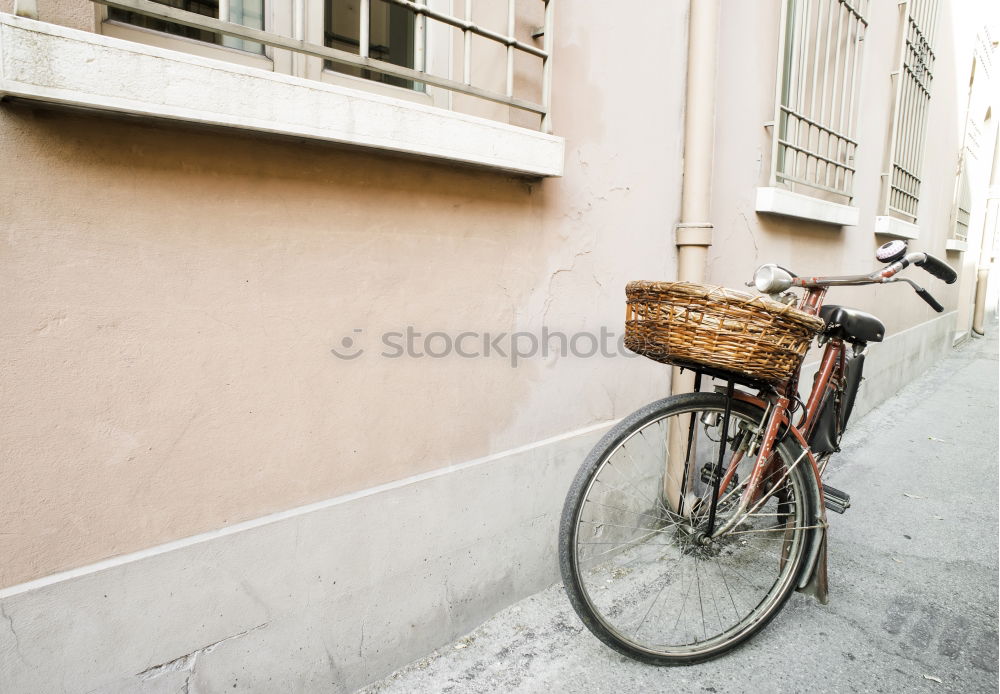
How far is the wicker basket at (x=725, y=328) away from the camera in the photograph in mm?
1623

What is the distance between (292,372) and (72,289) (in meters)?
0.54

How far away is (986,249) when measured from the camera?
11508 millimetres

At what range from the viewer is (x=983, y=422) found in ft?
17.1

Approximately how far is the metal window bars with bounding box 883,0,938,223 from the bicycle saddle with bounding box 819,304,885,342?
12.5 ft

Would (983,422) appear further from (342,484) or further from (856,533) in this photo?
(342,484)

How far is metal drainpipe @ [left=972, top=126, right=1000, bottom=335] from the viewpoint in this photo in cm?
1124

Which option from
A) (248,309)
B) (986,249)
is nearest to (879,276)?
(248,309)

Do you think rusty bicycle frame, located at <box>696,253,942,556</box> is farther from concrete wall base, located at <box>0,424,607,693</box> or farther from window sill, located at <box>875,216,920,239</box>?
window sill, located at <box>875,216,920,239</box>

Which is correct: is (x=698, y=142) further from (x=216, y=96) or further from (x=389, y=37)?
(x=216, y=96)

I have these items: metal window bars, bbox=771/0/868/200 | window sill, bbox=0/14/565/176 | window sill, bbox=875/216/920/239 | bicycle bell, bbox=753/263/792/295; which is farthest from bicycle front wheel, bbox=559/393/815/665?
window sill, bbox=875/216/920/239

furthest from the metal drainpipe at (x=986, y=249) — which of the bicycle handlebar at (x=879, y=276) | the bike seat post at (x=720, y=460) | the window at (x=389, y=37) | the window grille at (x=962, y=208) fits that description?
the window at (x=389, y=37)

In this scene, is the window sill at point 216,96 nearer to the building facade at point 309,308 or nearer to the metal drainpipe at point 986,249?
the building facade at point 309,308

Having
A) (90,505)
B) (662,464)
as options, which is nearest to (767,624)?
(662,464)

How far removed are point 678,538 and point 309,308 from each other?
5.11 ft
